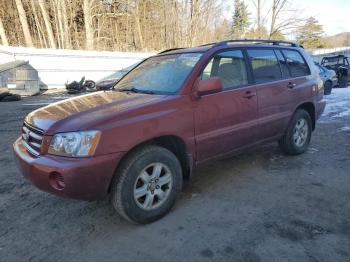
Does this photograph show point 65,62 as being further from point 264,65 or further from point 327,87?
point 264,65

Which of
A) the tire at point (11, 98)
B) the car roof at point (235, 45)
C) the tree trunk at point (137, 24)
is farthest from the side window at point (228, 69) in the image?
the tree trunk at point (137, 24)

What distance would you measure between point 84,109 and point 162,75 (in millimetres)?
1130

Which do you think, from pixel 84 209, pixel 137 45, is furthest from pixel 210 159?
pixel 137 45

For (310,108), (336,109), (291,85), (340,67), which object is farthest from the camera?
(340,67)

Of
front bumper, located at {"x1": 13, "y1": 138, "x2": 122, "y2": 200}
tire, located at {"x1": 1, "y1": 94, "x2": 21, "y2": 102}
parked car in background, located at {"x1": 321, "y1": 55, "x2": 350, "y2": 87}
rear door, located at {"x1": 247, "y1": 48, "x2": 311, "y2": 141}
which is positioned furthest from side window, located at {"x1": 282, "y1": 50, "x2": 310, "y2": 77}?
parked car in background, located at {"x1": 321, "y1": 55, "x2": 350, "y2": 87}

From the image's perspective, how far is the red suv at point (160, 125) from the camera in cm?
275

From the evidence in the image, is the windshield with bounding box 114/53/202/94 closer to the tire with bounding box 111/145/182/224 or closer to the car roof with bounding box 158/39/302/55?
the car roof with bounding box 158/39/302/55

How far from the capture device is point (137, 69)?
454 centimetres

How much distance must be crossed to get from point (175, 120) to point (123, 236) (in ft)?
4.05

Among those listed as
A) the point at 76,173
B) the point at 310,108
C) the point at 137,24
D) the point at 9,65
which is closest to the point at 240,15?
the point at 137,24

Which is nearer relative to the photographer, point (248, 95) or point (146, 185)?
point (146, 185)

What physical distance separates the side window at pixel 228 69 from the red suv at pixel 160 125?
0.01m

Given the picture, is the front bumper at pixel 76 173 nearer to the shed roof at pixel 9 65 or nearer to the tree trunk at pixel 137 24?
the shed roof at pixel 9 65

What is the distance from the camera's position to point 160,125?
310 cm
